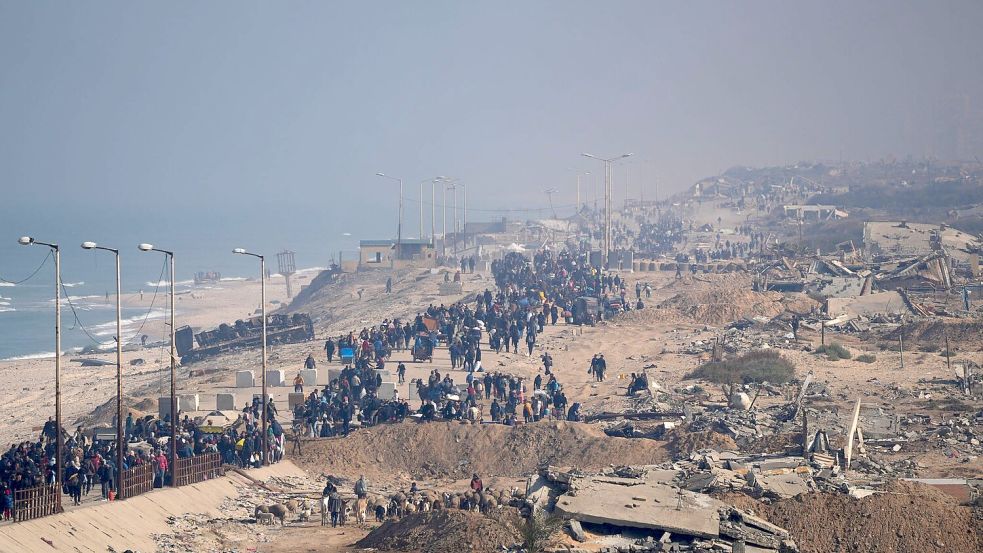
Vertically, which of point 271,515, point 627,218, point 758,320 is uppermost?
point 627,218

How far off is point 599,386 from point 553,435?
7.84 m

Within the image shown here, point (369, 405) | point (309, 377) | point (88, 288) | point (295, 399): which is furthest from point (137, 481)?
point (88, 288)

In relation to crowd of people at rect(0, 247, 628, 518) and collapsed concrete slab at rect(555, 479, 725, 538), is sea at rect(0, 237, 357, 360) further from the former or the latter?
collapsed concrete slab at rect(555, 479, 725, 538)

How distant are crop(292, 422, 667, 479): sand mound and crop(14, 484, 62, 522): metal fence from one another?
7.67 metres

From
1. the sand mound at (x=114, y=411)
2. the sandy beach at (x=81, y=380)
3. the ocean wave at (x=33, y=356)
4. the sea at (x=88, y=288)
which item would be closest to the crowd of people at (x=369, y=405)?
the sand mound at (x=114, y=411)

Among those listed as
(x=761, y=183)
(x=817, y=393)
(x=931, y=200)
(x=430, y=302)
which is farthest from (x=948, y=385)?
(x=761, y=183)

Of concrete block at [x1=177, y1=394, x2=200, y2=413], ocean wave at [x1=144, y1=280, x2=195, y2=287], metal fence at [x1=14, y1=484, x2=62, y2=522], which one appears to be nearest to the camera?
metal fence at [x1=14, y1=484, x2=62, y2=522]

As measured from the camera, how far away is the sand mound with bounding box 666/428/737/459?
26.2 m

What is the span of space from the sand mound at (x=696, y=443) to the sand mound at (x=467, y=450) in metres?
0.38

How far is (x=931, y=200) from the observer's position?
120500mm

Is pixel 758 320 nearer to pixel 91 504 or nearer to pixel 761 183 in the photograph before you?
pixel 91 504

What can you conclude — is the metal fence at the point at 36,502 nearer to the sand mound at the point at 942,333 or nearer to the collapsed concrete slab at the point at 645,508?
the collapsed concrete slab at the point at 645,508

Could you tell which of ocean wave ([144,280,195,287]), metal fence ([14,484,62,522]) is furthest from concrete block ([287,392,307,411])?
ocean wave ([144,280,195,287])

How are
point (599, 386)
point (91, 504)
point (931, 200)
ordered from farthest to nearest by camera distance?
point (931, 200) → point (599, 386) → point (91, 504)
